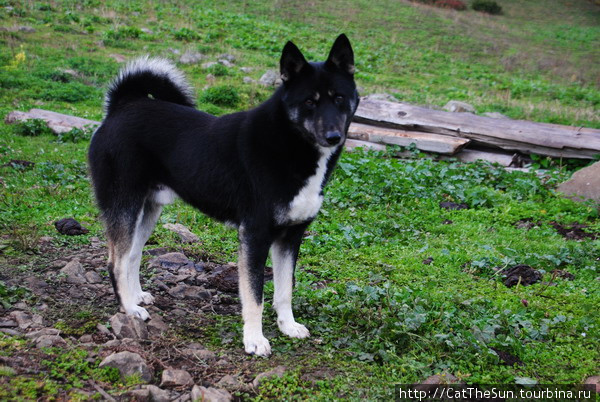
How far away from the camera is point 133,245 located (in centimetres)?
453

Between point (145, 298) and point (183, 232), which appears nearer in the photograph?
point (145, 298)

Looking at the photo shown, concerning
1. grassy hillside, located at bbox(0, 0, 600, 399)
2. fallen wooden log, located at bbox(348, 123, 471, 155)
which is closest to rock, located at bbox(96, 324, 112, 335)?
grassy hillside, located at bbox(0, 0, 600, 399)

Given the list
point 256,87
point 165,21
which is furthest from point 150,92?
point 165,21

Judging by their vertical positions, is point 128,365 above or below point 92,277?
above

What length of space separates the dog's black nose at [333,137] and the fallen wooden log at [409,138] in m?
6.36

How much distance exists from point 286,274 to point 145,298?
4.35 ft

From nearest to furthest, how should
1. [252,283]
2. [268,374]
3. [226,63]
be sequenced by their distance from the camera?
1. [268,374]
2. [252,283]
3. [226,63]

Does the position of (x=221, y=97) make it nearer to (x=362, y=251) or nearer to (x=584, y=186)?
(x=362, y=251)

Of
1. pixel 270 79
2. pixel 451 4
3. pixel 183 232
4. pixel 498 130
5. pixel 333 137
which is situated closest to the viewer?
pixel 333 137

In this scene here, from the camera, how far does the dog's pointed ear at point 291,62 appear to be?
13.1 feet

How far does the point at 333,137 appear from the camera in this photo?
383cm

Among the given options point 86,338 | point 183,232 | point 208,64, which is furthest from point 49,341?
point 208,64

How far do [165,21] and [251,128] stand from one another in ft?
56.8

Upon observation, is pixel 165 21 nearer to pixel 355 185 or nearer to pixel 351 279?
pixel 355 185
